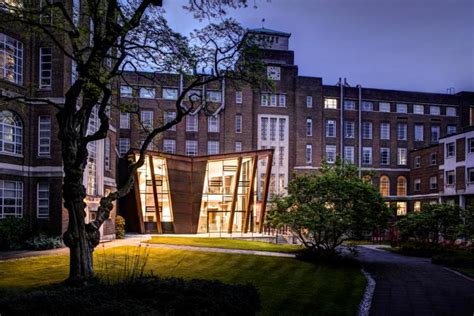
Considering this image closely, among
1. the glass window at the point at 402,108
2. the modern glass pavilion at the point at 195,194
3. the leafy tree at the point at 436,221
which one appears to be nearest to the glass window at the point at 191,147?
the modern glass pavilion at the point at 195,194

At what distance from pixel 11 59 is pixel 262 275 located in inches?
710

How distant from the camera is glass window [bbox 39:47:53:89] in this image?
2695 cm

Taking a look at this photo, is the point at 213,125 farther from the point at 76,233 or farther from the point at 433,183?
the point at 76,233

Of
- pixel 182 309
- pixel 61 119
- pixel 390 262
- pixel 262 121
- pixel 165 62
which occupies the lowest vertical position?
pixel 390 262

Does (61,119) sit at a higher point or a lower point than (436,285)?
higher

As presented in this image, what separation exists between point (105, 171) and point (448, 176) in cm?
3566

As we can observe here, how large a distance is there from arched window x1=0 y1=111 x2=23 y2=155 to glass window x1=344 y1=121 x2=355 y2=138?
43.3 meters

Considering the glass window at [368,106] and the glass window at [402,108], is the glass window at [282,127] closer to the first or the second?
the glass window at [368,106]

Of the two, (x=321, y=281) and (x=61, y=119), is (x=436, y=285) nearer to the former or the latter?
(x=321, y=281)

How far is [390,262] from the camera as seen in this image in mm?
24719

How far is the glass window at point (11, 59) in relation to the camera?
2494cm

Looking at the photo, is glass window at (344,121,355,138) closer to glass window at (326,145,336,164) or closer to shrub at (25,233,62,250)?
glass window at (326,145,336,164)

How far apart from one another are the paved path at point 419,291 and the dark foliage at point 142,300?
20.2ft

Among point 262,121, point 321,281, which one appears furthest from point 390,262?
point 262,121
